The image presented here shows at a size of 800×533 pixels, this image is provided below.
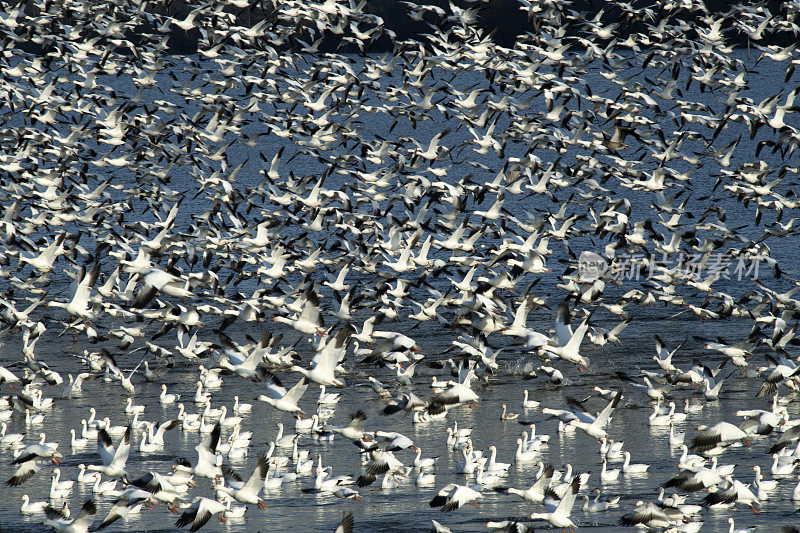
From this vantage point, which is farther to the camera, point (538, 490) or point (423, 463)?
point (423, 463)

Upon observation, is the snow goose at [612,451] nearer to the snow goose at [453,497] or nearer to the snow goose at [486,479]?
the snow goose at [486,479]

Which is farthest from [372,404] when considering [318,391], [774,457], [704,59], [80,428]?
[704,59]

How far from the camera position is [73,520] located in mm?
16875

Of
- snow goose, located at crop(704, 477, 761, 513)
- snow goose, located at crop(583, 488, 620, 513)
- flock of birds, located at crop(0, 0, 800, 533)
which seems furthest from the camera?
flock of birds, located at crop(0, 0, 800, 533)

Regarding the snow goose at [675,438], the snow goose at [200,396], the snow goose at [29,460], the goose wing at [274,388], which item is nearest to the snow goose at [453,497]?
the goose wing at [274,388]

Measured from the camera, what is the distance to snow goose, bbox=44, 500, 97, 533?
1669 centimetres

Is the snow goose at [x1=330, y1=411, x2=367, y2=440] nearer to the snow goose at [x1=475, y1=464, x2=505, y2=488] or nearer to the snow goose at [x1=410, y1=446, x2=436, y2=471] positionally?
the snow goose at [x1=410, y1=446, x2=436, y2=471]

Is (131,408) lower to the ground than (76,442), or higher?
higher

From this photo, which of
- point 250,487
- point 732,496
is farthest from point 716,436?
point 250,487

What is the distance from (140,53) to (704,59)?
59.0ft

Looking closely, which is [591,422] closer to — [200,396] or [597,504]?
[597,504]

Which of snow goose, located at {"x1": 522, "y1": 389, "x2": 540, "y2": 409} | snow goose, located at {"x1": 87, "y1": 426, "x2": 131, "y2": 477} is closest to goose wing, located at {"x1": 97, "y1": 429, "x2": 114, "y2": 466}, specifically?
Result: snow goose, located at {"x1": 87, "y1": 426, "x2": 131, "y2": 477}

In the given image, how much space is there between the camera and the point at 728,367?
29.1 meters

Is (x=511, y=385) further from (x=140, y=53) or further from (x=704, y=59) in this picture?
(x=140, y=53)
